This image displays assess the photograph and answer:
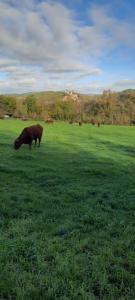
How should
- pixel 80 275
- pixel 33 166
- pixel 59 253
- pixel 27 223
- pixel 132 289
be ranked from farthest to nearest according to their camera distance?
pixel 33 166, pixel 27 223, pixel 59 253, pixel 80 275, pixel 132 289

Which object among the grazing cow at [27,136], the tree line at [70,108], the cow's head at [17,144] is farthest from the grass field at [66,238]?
the tree line at [70,108]

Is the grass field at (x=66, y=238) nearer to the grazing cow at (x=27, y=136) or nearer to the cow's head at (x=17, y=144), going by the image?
the cow's head at (x=17, y=144)

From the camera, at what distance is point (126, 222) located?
9305 mm

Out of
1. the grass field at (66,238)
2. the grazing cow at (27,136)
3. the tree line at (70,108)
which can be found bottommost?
the grass field at (66,238)

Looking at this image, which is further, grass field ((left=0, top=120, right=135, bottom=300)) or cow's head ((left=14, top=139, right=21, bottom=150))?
cow's head ((left=14, top=139, right=21, bottom=150))

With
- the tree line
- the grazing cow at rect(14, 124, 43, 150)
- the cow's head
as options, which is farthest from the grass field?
the tree line

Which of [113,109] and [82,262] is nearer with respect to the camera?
[82,262]

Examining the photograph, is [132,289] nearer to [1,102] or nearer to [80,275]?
[80,275]

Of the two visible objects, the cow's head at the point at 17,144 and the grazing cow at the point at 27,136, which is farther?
the grazing cow at the point at 27,136

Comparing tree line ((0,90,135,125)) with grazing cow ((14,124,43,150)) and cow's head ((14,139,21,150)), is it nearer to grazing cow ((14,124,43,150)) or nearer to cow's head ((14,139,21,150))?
grazing cow ((14,124,43,150))

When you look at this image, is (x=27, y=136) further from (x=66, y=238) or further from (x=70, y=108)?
(x=70, y=108)

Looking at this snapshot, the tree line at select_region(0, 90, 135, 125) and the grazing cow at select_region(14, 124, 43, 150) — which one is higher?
the tree line at select_region(0, 90, 135, 125)

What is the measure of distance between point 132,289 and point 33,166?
13664 millimetres

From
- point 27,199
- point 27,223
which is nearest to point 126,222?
point 27,223
